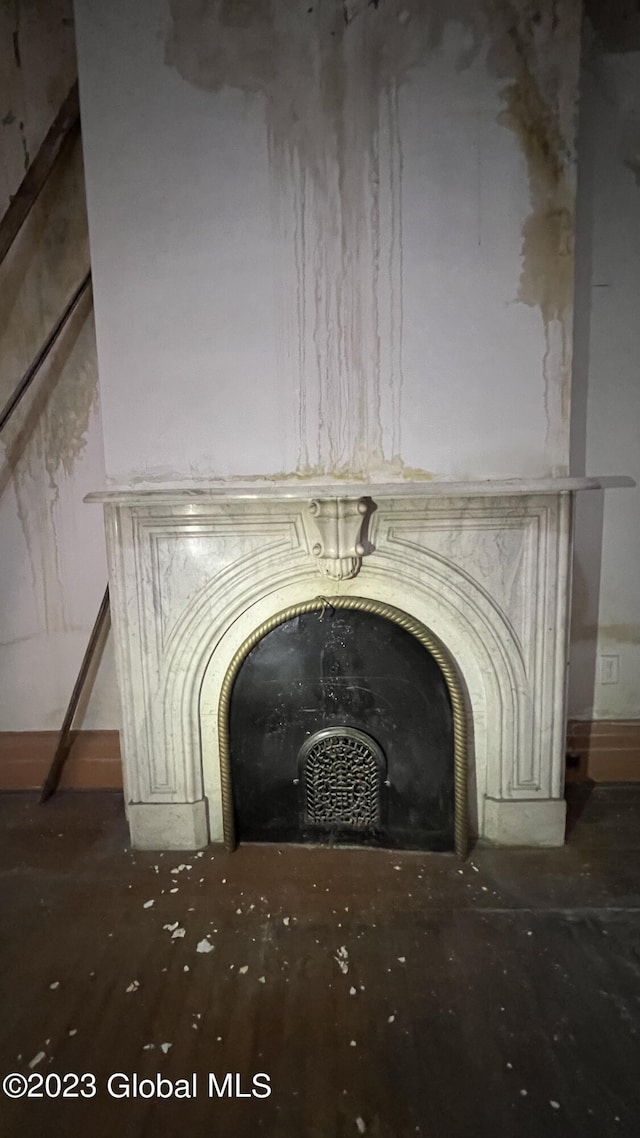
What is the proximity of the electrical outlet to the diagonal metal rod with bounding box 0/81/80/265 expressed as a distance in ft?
9.20

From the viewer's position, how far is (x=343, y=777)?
2.18 m

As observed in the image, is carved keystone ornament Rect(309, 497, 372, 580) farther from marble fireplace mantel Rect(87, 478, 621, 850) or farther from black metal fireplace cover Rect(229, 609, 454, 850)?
black metal fireplace cover Rect(229, 609, 454, 850)

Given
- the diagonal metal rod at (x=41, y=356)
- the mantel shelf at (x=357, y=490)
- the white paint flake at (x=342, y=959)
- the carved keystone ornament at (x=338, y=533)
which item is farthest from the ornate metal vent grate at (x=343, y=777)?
the diagonal metal rod at (x=41, y=356)

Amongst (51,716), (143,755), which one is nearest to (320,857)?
(143,755)

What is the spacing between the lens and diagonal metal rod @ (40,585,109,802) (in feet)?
8.19

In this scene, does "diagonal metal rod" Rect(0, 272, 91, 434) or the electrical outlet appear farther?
the electrical outlet

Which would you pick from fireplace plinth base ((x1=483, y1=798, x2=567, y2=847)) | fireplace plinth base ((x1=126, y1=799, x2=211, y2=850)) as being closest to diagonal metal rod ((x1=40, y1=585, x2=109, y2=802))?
fireplace plinth base ((x1=126, y1=799, x2=211, y2=850))

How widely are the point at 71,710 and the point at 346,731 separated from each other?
1.21m

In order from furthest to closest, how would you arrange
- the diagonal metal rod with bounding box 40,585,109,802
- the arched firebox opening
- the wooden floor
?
the diagonal metal rod with bounding box 40,585,109,802 → the arched firebox opening → the wooden floor

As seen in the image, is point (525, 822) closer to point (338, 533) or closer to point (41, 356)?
point (338, 533)

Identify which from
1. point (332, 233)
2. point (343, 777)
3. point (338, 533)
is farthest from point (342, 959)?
point (332, 233)

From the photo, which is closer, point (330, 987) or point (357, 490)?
point (330, 987)

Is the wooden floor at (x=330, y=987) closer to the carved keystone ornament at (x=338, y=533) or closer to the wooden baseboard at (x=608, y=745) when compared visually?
the wooden baseboard at (x=608, y=745)

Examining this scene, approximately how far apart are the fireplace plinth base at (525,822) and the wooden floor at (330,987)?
5 centimetres
